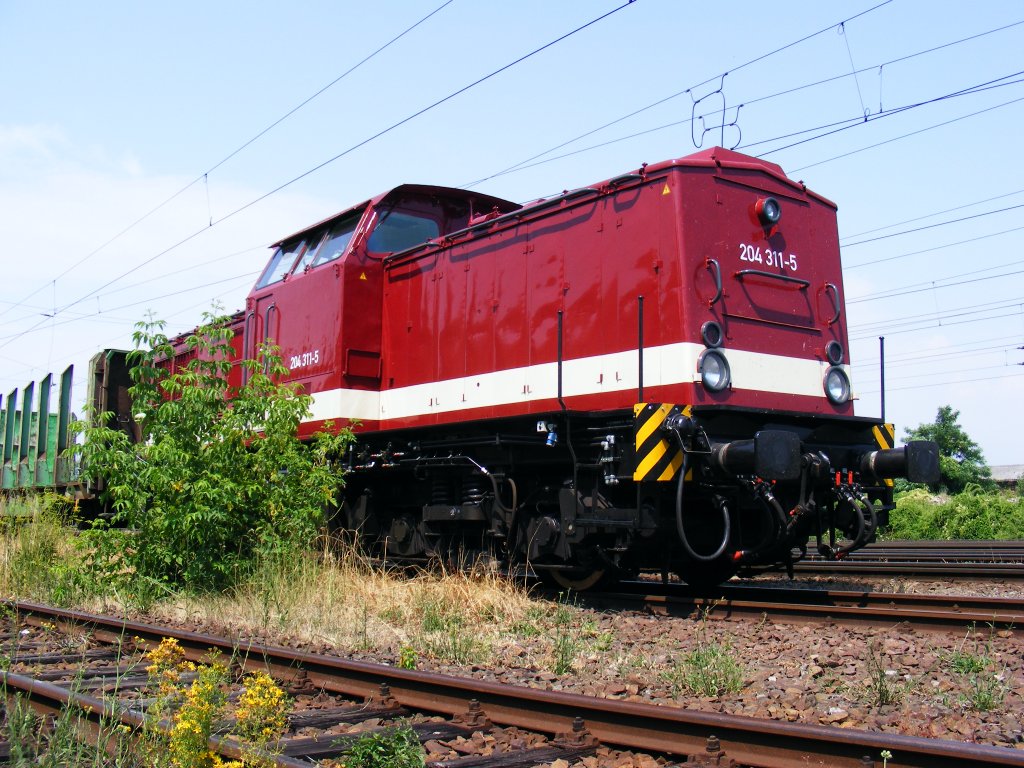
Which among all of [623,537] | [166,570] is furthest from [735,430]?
[166,570]

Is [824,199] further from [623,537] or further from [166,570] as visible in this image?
[166,570]

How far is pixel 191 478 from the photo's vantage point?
7766mm

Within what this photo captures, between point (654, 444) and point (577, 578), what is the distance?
2059mm

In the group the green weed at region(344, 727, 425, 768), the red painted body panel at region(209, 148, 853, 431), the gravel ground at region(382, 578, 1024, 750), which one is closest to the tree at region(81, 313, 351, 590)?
the red painted body panel at region(209, 148, 853, 431)

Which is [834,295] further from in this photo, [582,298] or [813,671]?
[813,671]

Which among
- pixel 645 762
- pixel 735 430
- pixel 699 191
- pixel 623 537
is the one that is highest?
pixel 699 191

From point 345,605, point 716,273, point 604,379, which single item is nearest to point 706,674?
point 604,379

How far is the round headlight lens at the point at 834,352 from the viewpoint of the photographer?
777cm

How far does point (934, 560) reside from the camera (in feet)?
36.9

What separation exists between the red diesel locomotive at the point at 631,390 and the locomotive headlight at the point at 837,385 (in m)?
0.02

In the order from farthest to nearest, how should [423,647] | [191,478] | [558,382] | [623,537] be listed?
[191,478], [558,382], [623,537], [423,647]

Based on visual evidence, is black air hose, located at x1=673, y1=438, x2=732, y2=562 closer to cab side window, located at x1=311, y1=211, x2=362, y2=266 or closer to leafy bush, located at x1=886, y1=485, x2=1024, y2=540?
cab side window, located at x1=311, y1=211, x2=362, y2=266

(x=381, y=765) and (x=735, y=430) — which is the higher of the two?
(x=735, y=430)

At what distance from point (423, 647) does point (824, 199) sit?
525 centimetres
